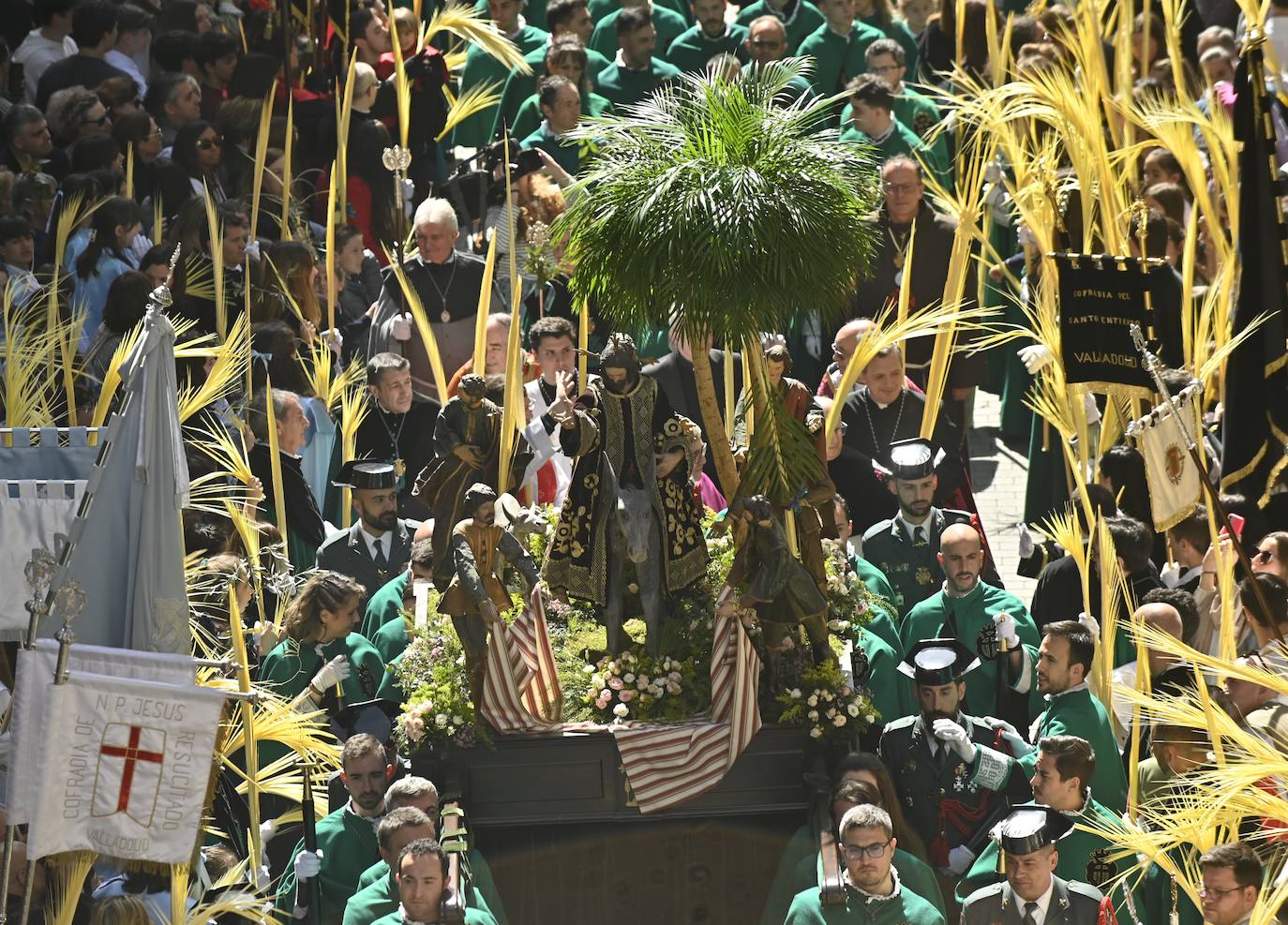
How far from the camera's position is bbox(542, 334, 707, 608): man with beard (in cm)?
1111

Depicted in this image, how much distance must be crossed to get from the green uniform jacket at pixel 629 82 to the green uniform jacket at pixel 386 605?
632cm

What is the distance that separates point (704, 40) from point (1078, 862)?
938cm

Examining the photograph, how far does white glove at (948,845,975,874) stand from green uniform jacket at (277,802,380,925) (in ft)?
8.02

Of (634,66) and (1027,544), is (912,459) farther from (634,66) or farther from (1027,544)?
(634,66)

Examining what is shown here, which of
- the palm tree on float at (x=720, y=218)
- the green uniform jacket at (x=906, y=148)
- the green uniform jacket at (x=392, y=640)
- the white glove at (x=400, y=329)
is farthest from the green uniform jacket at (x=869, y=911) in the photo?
the green uniform jacket at (x=906, y=148)

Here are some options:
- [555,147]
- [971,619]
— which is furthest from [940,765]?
[555,147]

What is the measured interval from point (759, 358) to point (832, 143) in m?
0.94

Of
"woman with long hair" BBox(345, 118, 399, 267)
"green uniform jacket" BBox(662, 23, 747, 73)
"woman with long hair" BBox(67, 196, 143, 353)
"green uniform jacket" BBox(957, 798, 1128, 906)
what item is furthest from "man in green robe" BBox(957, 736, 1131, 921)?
"green uniform jacket" BBox(662, 23, 747, 73)

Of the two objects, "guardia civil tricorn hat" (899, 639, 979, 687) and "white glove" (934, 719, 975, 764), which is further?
"guardia civil tricorn hat" (899, 639, 979, 687)

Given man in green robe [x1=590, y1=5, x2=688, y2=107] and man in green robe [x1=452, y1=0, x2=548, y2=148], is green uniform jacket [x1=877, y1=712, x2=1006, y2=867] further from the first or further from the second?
man in green robe [x1=452, y1=0, x2=548, y2=148]

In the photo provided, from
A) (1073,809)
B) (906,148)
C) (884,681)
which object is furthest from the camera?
(906,148)

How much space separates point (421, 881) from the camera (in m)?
10.1

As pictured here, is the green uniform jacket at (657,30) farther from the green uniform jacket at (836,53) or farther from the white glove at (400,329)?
the white glove at (400,329)

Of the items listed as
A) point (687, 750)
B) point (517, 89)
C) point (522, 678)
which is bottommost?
point (687, 750)
